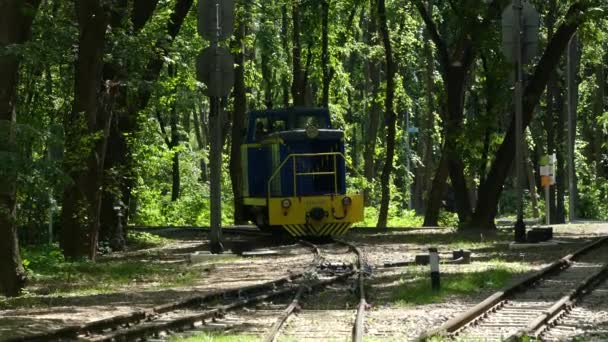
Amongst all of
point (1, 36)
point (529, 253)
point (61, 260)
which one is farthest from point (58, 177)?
point (529, 253)

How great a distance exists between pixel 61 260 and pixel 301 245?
7254mm

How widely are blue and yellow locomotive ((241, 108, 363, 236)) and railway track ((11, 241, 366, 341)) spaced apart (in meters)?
9.12

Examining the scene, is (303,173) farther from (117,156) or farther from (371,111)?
(371,111)

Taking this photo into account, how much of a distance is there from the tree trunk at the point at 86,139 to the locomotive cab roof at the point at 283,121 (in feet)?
23.9

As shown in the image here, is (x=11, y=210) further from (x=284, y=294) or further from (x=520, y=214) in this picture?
(x=520, y=214)

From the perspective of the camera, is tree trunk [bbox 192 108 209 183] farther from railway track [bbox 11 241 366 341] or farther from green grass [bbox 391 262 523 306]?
railway track [bbox 11 241 366 341]

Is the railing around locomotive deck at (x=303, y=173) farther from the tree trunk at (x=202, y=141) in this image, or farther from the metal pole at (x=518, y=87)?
the tree trunk at (x=202, y=141)

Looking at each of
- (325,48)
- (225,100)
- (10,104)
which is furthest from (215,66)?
(325,48)

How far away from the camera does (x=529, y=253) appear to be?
2377 cm

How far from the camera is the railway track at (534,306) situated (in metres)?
11.5

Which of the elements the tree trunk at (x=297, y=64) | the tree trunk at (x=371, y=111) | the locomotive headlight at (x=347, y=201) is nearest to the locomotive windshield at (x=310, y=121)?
the locomotive headlight at (x=347, y=201)

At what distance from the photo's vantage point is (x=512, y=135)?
3353 centimetres

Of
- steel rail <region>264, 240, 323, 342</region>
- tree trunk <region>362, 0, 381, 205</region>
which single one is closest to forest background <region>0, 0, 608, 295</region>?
tree trunk <region>362, 0, 381, 205</region>

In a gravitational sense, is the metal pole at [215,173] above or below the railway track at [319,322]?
above
